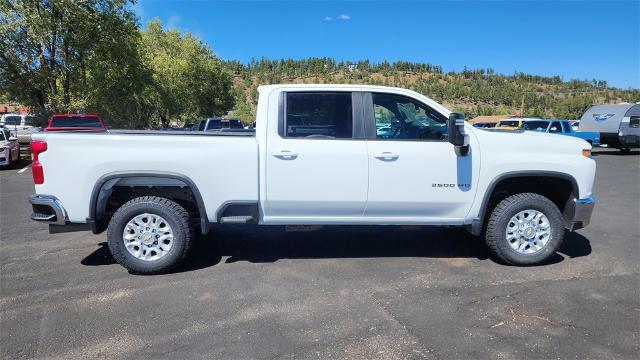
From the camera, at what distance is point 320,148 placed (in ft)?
15.0

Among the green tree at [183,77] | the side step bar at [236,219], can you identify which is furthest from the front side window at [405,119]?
the green tree at [183,77]

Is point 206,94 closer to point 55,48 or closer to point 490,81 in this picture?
point 55,48

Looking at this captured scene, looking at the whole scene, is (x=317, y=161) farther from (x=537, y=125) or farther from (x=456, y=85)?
(x=456, y=85)

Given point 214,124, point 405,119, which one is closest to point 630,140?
point 214,124

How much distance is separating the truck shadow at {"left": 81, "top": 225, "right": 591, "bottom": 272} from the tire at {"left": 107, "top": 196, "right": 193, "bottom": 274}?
0.86 feet

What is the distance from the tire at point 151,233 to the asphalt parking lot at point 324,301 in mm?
168

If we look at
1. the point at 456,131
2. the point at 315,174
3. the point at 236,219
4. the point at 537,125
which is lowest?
the point at 236,219

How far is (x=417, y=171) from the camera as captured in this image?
15.3 feet

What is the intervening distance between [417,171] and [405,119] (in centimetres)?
67

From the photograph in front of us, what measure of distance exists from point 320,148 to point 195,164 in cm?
129

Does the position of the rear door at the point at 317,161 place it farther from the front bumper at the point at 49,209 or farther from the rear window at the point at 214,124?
the rear window at the point at 214,124

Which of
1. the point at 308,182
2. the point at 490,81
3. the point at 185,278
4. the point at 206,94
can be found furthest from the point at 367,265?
the point at 490,81

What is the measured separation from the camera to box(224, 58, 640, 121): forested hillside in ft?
212

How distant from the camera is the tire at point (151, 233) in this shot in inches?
180
